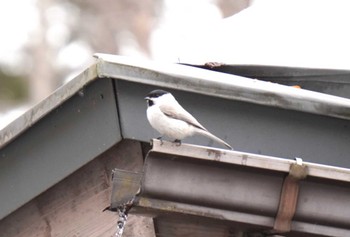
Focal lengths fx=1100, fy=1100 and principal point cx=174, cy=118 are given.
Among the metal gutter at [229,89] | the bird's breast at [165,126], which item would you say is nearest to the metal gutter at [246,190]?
the metal gutter at [229,89]

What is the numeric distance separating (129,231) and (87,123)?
447mm

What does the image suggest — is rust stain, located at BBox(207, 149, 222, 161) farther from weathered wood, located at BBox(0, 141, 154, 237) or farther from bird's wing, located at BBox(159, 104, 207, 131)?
weathered wood, located at BBox(0, 141, 154, 237)

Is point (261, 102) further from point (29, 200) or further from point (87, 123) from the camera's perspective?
point (29, 200)

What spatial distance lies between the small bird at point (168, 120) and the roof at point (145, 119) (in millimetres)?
23

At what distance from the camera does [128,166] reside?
3.47 m

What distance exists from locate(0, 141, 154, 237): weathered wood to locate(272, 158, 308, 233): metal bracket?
676 mm

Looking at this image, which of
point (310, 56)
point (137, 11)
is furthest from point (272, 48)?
point (137, 11)

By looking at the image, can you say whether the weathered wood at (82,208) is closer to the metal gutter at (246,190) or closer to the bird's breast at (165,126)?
the bird's breast at (165,126)

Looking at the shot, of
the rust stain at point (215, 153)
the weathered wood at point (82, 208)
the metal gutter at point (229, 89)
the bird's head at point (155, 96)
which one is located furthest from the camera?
the weathered wood at point (82, 208)

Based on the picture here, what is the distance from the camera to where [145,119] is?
10.9 feet

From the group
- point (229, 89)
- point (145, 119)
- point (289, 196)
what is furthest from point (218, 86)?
point (289, 196)

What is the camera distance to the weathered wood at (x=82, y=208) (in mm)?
3486

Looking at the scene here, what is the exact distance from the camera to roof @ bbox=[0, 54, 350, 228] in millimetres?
3137

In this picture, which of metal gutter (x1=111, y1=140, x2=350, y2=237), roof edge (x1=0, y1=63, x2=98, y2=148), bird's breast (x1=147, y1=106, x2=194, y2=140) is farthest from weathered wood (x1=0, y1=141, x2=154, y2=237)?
metal gutter (x1=111, y1=140, x2=350, y2=237)
